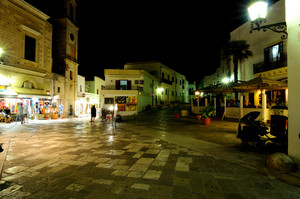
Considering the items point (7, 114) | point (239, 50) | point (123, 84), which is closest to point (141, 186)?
point (7, 114)

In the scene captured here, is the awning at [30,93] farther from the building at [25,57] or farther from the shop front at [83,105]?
the shop front at [83,105]

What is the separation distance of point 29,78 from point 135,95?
1347 cm

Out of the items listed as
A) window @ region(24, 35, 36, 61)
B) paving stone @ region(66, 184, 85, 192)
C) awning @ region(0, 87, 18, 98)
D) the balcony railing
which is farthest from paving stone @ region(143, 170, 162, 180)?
the balcony railing

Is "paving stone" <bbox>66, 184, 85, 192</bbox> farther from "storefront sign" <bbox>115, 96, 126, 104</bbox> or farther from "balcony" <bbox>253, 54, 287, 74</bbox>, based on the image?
"storefront sign" <bbox>115, 96, 126, 104</bbox>

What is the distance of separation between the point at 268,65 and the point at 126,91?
60.2 feet

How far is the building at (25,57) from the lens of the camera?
1473cm

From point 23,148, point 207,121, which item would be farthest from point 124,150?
point 207,121

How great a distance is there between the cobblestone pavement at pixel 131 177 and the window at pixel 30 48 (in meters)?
15.9

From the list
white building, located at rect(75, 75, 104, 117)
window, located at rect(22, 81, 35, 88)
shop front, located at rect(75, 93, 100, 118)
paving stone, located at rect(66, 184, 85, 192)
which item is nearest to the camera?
paving stone, located at rect(66, 184, 85, 192)

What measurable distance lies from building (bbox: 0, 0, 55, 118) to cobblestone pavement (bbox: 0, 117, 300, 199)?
12145 millimetres

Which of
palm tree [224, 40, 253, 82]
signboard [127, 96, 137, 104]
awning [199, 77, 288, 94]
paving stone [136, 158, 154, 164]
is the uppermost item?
palm tree [224, 40, 253, 82]

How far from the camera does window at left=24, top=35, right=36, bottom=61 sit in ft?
56.2

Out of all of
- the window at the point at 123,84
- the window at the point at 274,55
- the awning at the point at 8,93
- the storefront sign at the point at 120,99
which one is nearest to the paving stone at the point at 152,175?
the awning at the point at 8,93

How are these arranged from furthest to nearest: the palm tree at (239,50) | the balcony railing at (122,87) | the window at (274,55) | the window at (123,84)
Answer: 1. the window at (123,84)
2. the balcony railing at (122,87)
3. the palm tree at (239,50)
4. the window at (274,55)
